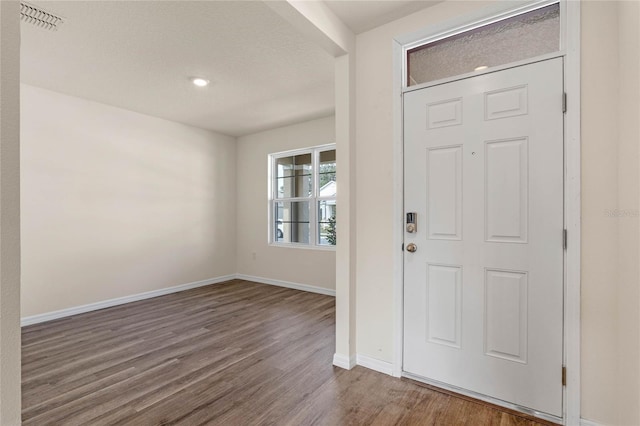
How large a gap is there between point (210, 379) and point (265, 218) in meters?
3.32

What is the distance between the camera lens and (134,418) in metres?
1.84

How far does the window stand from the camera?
15.6 ft

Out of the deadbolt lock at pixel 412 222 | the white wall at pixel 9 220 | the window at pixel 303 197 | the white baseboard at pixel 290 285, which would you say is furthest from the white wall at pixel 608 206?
the white baseboard at pixel 290 285

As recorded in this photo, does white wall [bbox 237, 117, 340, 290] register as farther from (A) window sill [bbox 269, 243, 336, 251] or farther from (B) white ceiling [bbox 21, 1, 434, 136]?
(B) white ceiling [bbox 21, 1, 434, 136]

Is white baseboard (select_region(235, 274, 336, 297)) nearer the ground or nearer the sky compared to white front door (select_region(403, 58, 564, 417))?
nearer the ground

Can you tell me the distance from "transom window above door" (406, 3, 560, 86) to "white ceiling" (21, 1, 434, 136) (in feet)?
1.03

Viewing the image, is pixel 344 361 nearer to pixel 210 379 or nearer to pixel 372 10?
pixel 210 379

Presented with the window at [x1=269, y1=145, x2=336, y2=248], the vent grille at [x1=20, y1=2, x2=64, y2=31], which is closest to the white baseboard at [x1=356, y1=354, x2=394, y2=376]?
the window at [x1=269, y1=145, x2=336, y2=248]

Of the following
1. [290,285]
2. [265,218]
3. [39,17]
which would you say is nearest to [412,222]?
[39,17]

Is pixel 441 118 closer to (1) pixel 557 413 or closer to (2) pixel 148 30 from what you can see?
(1) pixel 557 413

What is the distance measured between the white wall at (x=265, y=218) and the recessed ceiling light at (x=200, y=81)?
5.95ft

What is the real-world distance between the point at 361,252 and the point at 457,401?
116 cm

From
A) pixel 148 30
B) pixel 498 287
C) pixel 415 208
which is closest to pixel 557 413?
pixel 498 287

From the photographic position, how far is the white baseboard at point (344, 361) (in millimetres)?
2375
